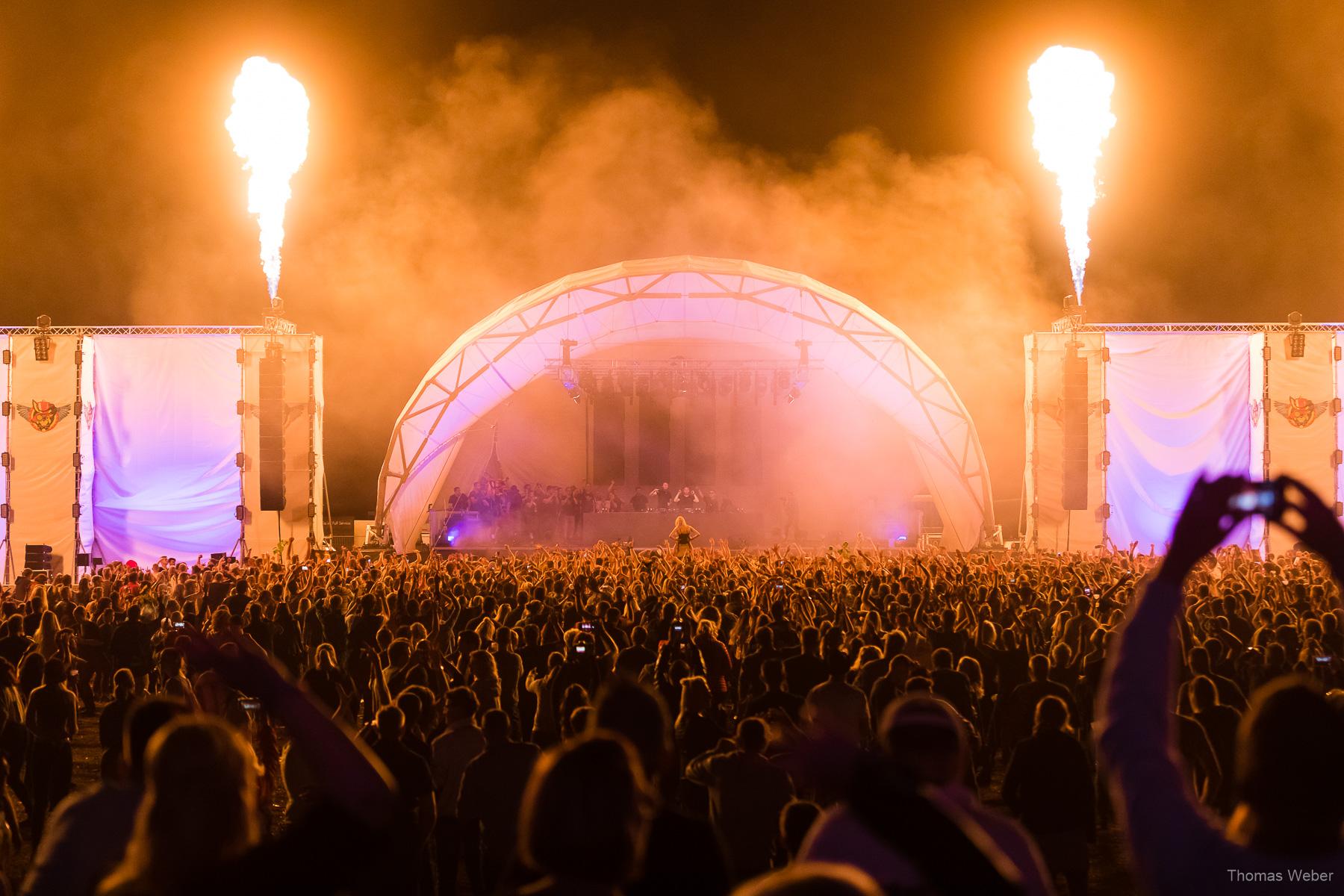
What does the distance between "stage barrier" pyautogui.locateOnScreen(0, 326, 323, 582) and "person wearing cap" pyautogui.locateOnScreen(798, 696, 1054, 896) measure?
24.9m

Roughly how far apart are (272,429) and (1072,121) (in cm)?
1748

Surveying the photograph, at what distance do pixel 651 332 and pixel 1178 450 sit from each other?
14.4m

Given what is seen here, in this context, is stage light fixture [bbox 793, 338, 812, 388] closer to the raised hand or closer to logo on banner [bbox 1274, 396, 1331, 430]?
logo on banner [bbox 1274, 396, 1331, 430]

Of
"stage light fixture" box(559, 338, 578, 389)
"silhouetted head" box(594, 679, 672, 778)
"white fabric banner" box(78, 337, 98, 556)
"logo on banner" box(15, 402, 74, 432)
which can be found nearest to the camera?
"silhouetted head" box(594, 679, 672, 778)

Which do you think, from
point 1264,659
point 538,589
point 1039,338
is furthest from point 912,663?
point 1039,338

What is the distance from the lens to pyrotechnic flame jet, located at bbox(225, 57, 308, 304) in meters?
24.2

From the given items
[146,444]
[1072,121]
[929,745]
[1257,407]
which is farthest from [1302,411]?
[929,745]

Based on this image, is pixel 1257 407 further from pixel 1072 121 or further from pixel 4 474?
pixel 4 474

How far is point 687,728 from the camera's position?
706cm

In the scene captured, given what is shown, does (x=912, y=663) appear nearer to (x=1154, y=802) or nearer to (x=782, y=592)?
(x=782, y=592)

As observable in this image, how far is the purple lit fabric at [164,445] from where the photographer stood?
28.0 meters

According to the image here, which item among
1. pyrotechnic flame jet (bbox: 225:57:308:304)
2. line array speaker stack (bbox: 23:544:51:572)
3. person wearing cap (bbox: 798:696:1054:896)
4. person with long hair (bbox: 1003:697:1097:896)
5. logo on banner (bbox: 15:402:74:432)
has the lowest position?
line array speaker stack (bbox: 23:544:51:572)

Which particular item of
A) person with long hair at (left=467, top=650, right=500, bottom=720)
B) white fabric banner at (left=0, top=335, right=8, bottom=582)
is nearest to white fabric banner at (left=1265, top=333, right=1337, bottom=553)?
person with long hair at (left=467, top=650, right=500, bottom=720)

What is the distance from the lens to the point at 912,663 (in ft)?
26.8
